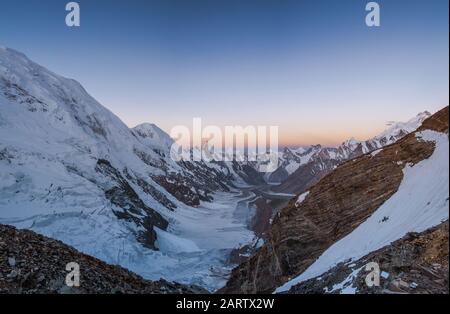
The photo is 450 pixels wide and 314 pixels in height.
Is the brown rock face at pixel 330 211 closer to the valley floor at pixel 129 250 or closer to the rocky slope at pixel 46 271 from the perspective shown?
the rocky slope at pixel 46 271

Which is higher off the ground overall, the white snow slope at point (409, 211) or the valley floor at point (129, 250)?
the white snow slope at point (409, 211)

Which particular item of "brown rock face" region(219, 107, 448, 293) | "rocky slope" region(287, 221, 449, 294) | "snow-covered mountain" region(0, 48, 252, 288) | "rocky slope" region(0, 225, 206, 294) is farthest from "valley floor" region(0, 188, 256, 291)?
"rocky slope" region(287, 221, 449, 294)

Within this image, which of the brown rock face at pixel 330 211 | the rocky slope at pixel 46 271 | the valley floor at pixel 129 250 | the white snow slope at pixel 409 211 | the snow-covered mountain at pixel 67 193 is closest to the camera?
the rocky slope at pixel 46 271

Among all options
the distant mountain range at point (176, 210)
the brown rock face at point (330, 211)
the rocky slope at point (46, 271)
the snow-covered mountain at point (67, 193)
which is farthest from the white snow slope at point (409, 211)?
the snow-covered mountain at point (67, 193)

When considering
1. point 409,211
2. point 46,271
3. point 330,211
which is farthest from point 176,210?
point 46,271

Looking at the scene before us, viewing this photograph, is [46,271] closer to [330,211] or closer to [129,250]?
[330,211]

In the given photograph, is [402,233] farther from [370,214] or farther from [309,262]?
[309,262]
